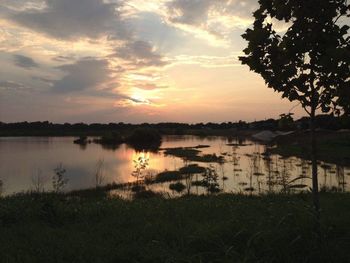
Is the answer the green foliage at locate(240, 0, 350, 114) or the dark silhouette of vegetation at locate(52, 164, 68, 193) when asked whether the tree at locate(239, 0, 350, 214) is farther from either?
the dark silhouette of vegetation at locate(52, 164, 68, 193)

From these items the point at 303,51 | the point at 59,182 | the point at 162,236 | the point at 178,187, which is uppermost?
the point at 303,51

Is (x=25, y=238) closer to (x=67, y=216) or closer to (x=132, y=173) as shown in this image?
(x=67, y=216)

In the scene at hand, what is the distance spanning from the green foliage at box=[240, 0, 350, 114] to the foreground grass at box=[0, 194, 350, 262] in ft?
7.45

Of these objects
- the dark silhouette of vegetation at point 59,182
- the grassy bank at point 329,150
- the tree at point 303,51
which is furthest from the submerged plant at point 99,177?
the grassy bank at point 329,150

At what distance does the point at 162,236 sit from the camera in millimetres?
8375

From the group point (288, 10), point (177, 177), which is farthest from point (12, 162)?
point (288, 10)

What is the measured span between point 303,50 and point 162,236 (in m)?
4.65

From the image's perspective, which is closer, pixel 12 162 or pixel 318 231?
pixel 318 231

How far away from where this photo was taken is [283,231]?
7508 mm

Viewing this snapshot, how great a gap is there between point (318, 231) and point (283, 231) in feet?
2.15

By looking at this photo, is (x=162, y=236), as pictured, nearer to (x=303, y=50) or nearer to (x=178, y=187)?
(x=303, y=50)

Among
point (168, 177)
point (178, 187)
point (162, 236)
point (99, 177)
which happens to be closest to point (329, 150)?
point (168, 177)

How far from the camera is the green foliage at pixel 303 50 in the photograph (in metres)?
7.11

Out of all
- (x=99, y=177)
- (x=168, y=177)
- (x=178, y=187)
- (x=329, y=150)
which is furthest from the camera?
(x=329, y=150)
